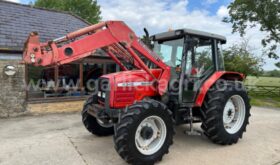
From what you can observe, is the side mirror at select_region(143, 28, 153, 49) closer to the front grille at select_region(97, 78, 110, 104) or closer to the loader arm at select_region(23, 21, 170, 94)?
the loader arm at select_region(23, 21, 170, 94)

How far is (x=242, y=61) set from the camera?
15.3m

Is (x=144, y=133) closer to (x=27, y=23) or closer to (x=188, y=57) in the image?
(x=188, y=57)

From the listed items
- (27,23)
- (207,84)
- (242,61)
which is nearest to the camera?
(207,84)

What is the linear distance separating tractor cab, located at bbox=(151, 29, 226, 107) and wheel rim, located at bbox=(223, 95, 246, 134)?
792 mm

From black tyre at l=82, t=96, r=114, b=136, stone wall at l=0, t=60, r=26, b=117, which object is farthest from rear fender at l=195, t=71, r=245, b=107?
stone wall at l=0, t=60, r=26, b=117

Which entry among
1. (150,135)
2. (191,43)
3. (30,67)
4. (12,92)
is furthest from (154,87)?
(30,67)

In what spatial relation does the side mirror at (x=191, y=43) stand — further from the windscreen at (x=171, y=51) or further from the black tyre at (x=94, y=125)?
the black tyre at (x=94, y=125)

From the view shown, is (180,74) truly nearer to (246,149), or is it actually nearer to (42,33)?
(246,149)

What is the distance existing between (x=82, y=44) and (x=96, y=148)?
206 centimetres

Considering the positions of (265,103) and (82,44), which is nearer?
(82,44)

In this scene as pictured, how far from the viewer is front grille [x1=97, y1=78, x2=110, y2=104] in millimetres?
4157

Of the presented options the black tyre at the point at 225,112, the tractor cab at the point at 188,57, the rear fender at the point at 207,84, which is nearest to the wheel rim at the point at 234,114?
the black tyre at the point at 225,112

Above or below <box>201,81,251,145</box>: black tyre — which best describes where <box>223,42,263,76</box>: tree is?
above

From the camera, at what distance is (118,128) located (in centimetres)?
345
